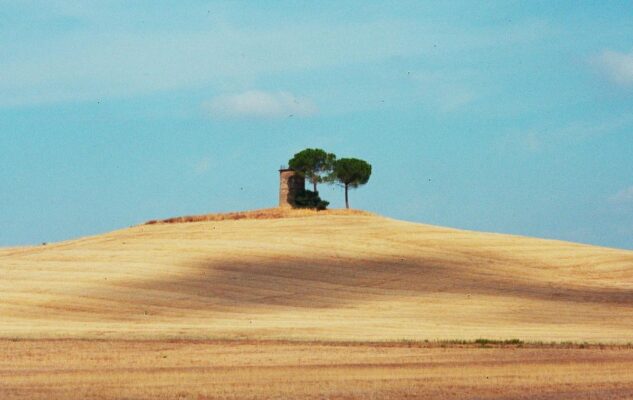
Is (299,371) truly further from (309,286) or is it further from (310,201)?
(310,201)

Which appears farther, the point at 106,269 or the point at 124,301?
the point at 106,269

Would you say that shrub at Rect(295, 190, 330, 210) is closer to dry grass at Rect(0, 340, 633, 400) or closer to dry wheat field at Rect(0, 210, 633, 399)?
dry wheat field at Rect(0, 210, 633, 399)

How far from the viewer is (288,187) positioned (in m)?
73.0

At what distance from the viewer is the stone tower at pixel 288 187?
239ft

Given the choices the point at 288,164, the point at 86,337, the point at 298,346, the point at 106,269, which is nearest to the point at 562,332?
the point at 298,346

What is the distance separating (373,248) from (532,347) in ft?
87.9

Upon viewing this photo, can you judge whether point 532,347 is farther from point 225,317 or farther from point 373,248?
point 373,248

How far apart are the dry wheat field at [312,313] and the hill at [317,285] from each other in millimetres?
120

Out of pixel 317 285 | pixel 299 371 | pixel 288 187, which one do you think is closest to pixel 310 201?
pixel 288 187

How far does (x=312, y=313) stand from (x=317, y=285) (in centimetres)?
Answer: 645

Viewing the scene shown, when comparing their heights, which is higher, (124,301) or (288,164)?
(288,164)

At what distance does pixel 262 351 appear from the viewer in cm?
2503

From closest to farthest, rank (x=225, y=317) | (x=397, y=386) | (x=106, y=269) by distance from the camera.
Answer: (x=397, y=386)
(x=225, y=317)
(x=106, y=269)

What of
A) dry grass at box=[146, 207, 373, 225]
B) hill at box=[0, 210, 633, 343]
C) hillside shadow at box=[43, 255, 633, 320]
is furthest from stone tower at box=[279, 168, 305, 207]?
hillside shadow at box=[43, 255, 633, 320]
